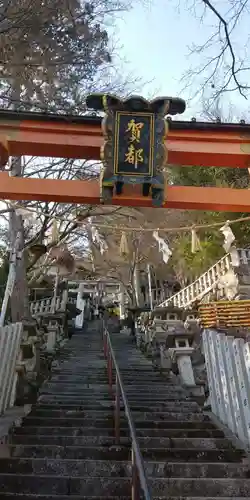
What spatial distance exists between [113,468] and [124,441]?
2.72 ft

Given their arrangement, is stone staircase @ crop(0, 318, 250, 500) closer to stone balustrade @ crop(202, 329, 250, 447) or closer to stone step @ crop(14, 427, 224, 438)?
stone step @ crop(14, 427, 224, 438)

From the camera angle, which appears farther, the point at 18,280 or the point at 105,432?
the point at 18,280

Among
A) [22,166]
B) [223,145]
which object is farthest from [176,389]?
[22,166]

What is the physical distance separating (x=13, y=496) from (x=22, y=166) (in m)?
12.2

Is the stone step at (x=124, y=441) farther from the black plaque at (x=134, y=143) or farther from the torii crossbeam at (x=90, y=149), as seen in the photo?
the black plaque at (x=134, y=143)

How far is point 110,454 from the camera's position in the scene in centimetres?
450

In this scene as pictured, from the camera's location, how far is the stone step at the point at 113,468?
4.09m

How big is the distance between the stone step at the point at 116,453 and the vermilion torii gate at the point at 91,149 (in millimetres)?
3526

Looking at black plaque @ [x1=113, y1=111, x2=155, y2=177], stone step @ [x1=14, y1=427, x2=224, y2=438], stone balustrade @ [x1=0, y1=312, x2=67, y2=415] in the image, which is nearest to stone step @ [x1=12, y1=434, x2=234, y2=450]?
stone step @ [x1=14, y1=427, x2=224, y2=438]

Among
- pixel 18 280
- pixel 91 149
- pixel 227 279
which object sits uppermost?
pixel 91 149

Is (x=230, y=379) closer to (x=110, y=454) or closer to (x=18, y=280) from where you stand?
(x=110, y=454)

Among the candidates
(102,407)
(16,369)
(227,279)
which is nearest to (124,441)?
(102,407)

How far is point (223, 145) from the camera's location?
7.09 m

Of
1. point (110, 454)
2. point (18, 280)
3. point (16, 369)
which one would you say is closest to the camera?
→ point (110, 454)
